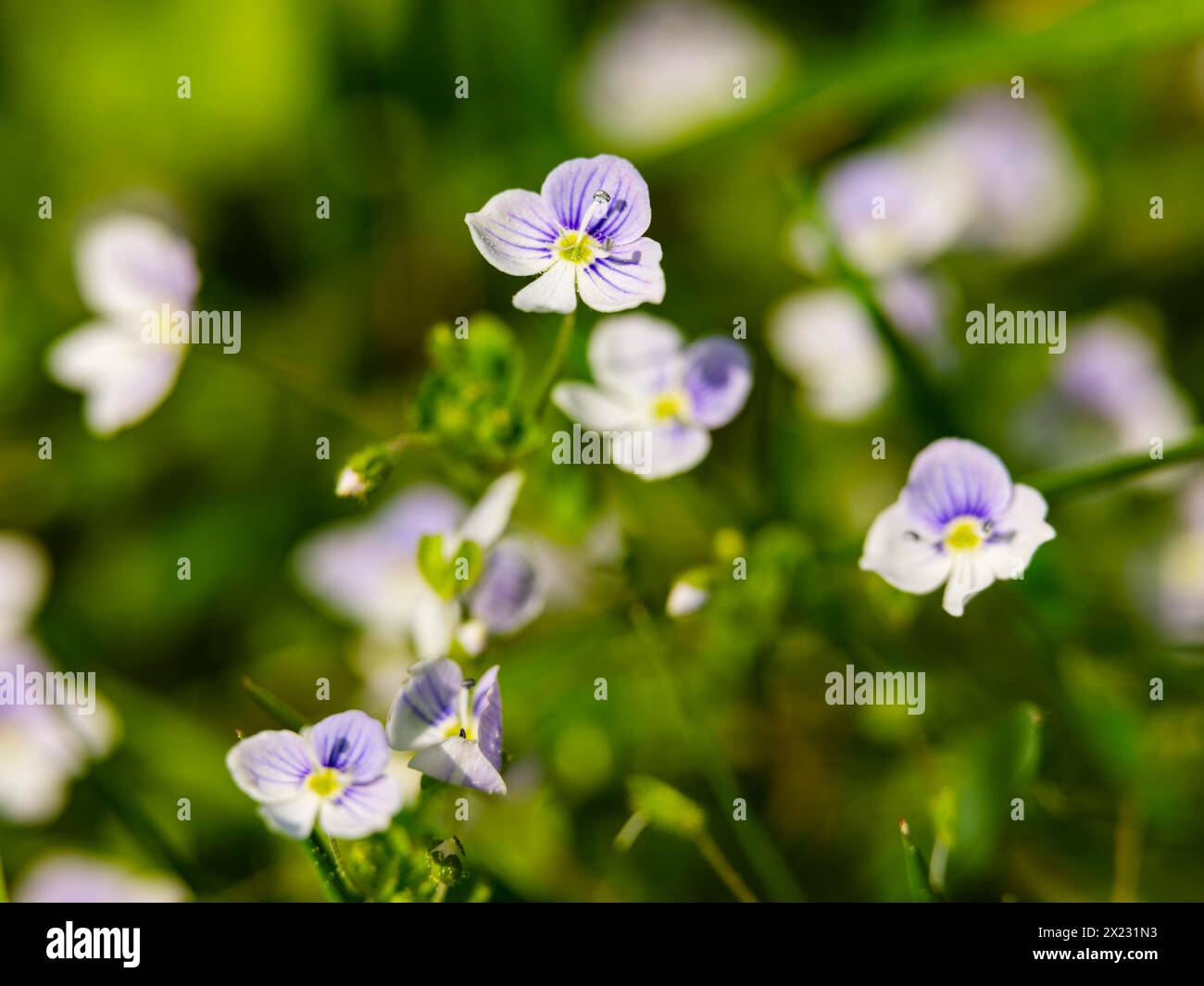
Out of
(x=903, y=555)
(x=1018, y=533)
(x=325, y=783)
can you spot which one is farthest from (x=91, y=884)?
(x=1018, y=533)

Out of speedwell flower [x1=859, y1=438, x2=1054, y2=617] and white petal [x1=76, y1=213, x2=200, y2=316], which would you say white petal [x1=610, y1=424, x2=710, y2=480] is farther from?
white petal [x1=76, y1=213, x2=200, y2=316]

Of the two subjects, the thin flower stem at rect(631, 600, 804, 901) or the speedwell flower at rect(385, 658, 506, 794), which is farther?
the thin flower stem at rect(631, 600, 804, 901)

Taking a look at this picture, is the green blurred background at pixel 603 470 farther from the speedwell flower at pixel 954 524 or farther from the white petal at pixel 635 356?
the speedwell flower at pixel 954 524

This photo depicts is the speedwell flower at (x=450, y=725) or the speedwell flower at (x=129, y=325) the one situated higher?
the speedwell flower at (x=129, y=325)

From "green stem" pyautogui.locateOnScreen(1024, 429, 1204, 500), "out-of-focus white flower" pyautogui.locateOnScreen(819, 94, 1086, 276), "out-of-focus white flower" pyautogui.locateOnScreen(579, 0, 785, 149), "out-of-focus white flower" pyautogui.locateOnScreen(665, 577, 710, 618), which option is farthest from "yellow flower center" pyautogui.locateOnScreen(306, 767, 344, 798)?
"out-of-focus white flower" pyautogui.locateOnScreen(579, 0, 785, 149)

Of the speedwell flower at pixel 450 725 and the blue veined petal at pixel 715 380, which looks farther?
the blue veined petal at pixel 715 380

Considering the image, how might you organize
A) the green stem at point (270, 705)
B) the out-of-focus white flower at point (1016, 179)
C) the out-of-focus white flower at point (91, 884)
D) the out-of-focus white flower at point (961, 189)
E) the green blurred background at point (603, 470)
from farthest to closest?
1. the out-of-focus white flower at point (1016, 179)
2. the out-of-focus white flower at point (961, 189)
3. the out-of-focus white flower at point (91, 884)
4. the green blurred background at point (603, 470)
5. the green stem at point (270, 705)

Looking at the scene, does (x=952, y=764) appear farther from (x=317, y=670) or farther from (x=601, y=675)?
(x=317, y=670)

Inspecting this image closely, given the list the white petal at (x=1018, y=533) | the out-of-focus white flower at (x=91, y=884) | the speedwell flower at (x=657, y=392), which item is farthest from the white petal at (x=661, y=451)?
the out-of-focus white flower at (x=91, y=884)
